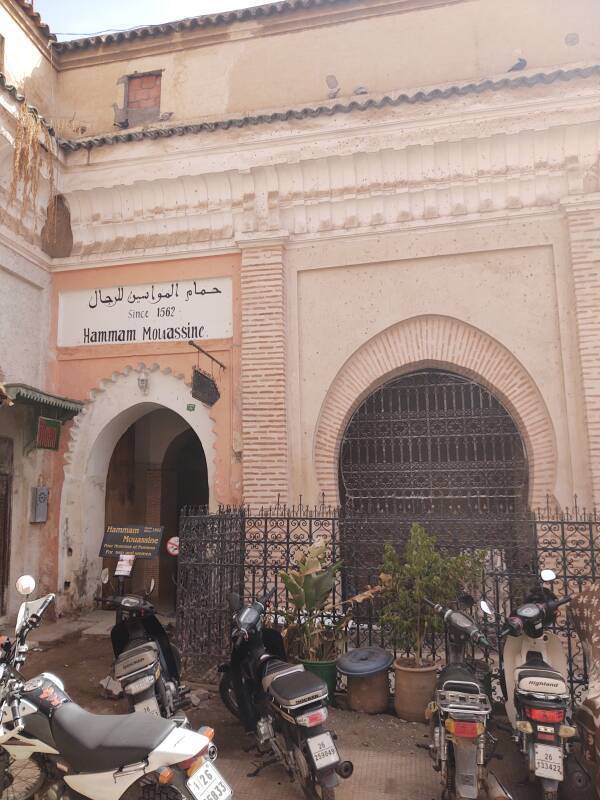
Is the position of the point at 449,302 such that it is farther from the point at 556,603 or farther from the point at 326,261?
the point at 556,603

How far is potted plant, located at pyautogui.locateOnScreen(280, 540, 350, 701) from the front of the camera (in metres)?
5.04

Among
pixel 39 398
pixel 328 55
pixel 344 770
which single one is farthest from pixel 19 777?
pixel 328 55

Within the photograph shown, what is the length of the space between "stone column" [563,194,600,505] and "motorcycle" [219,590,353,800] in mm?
4245

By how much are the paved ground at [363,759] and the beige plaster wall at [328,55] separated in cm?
723

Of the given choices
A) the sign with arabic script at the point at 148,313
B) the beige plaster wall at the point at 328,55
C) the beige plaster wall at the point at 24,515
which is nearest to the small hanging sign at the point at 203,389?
the sign with arabic script at the point at 148,313

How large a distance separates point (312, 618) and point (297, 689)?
5.22 ft

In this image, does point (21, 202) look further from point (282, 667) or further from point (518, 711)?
point (518, 711)

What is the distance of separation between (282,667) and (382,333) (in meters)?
4.72

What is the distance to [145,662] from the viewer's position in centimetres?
409

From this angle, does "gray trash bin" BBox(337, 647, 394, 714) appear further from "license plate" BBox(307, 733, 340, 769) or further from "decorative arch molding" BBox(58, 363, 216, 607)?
"decorative arch molding" BBox(58, 363, 216, 607)

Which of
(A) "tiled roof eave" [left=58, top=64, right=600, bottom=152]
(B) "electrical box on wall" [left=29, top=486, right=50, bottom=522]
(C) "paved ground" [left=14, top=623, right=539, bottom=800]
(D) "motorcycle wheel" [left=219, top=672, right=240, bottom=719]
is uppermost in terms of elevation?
(A) "tiled roof eave" [left=58, top=64, right=600, bottom=152]

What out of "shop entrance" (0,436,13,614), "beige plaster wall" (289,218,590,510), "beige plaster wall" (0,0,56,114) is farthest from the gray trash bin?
"beige plaster wall" (0,0,56,114)

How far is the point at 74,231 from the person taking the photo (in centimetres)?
882

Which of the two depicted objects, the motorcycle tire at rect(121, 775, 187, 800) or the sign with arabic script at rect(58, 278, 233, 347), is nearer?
the motorcycle tire at rect(121, 775, 187, 800)
